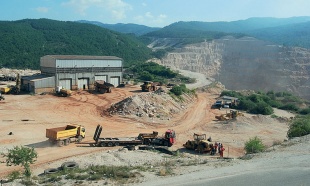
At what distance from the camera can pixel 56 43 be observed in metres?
101

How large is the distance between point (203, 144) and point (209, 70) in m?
75.3

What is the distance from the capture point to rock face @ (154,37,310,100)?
80.7 metres

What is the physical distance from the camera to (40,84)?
1731 inches

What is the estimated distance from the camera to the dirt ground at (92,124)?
960 inches

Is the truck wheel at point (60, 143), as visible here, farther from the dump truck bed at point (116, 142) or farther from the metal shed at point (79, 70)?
the metal shed at point (79, 70)

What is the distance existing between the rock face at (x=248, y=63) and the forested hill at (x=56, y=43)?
50.4ft

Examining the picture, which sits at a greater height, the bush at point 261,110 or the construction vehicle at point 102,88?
the construction vehicle at point 102,88

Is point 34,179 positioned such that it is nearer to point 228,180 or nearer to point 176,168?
point 176,168

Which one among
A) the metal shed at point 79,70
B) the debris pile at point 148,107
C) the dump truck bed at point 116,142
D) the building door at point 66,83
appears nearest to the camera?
the dump truck bed at point 116,142

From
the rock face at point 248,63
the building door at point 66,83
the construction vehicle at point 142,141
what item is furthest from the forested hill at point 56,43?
the construction vehicle at point 142,141

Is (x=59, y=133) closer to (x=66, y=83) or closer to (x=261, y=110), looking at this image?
(x=66, y=83)

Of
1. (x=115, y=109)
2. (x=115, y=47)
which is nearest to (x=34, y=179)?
(x=115, y=109)

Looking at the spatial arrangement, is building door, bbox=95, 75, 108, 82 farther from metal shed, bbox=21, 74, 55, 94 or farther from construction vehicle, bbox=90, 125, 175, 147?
construction vehicle, bbox=90, 125, 175, 147

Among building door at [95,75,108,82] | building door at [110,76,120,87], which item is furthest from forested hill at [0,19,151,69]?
building door at [95,75,108,82]
